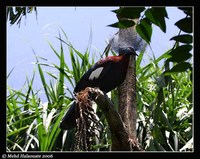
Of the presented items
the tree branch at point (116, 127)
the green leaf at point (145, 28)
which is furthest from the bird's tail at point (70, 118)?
the green leaf at point (145, 28)

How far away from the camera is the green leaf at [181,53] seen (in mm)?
646

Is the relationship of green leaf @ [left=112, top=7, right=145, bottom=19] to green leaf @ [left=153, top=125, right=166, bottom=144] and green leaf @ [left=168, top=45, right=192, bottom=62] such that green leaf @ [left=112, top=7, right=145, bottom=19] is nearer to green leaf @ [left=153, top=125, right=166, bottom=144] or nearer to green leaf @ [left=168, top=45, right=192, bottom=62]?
green leaf @ [left=168, top=45, right=192, bottom=62]

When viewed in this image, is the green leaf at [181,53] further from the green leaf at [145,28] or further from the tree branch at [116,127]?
the tree branch at [116,127]

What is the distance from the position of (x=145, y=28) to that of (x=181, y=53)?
0.07 metres

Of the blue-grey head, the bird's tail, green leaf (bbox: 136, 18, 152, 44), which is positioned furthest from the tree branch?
green leaf (bbox: 136, 18, 152, 44)

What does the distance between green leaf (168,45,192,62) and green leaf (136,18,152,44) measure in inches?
2.0

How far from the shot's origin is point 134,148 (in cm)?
125

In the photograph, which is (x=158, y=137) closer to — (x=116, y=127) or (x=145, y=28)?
(x=116, y=127)

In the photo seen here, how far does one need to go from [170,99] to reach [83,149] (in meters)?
1.06

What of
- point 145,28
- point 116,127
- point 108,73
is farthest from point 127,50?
point 145,28

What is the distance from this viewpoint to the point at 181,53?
0.65 meters

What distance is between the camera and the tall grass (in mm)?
1832

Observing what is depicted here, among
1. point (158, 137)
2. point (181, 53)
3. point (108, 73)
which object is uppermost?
point (108, 73)
